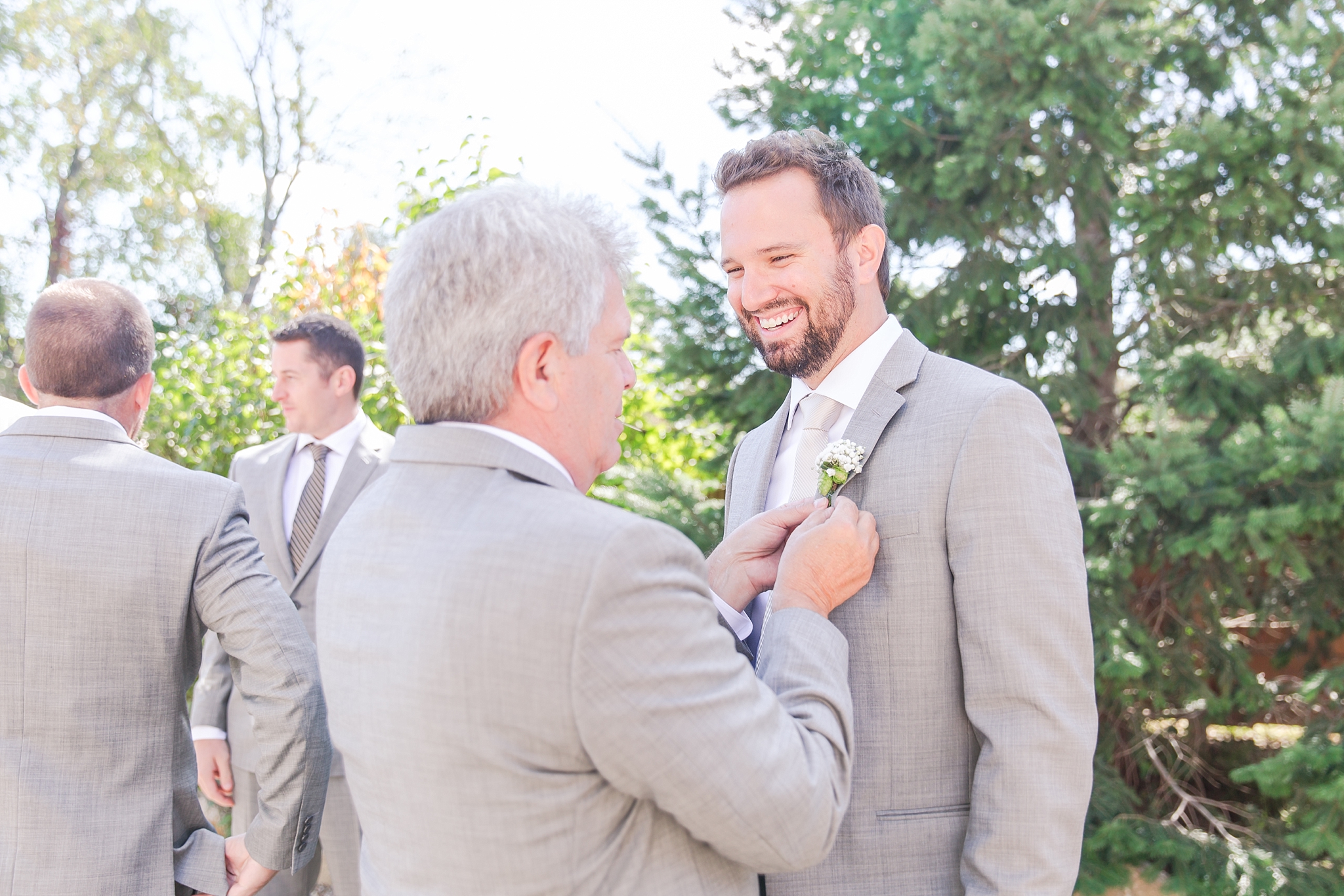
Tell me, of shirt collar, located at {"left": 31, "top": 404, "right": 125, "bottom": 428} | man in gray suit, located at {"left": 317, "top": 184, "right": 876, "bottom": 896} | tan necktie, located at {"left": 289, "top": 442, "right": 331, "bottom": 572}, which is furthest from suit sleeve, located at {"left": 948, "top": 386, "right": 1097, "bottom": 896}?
tan necktie, located at {"left": 289, "top": 442, "right": 331, "bottom": 572}

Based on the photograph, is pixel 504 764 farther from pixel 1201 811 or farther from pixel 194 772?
pixel 1201 811

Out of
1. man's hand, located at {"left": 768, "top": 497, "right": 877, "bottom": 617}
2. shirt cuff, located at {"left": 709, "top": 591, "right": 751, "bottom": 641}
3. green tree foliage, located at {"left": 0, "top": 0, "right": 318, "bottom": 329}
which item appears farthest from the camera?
green tree foliage, located at {"left": 0, "top": 0, "right": 318, "bottom": 329}

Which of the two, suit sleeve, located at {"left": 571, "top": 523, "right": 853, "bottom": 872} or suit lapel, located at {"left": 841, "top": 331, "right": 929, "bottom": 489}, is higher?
suit lapel, located at {"left": 841, "top": 331, "right": 929, "bottom": 489}

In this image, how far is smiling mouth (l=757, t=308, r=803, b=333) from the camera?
6.99ft

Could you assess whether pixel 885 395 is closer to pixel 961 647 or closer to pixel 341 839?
pixel 961 647

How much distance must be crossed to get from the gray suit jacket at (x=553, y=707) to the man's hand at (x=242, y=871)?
110cm

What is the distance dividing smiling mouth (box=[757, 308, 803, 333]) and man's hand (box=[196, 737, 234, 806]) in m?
2.82

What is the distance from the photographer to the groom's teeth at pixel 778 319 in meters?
2.13

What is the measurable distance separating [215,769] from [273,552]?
0.85 m

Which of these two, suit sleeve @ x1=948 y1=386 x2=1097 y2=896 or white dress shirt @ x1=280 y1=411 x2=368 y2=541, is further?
white dress shirt @ x1=280 y1=411 x2=368 y2=541

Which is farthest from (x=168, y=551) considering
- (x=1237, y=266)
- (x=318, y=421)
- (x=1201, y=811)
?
(x=1237, y=266)

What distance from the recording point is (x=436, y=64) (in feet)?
64.7

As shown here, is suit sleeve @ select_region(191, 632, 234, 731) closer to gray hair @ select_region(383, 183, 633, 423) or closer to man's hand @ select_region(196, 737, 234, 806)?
man's hand @ select_region(196, 737, 234, 806)

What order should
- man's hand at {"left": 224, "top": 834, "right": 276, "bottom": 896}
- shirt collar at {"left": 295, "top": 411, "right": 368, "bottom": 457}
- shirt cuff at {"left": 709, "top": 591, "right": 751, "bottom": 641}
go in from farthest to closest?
shirt collar at {"left": 295, "top": 411, "right": 368, "bottom": 457}
man's hand at {"left": 224, "top": 834, "right": 276, "bottom": 896}
shirt cuff at {"left": 709, "top": 591, "right": 751, "bottom": 641}
